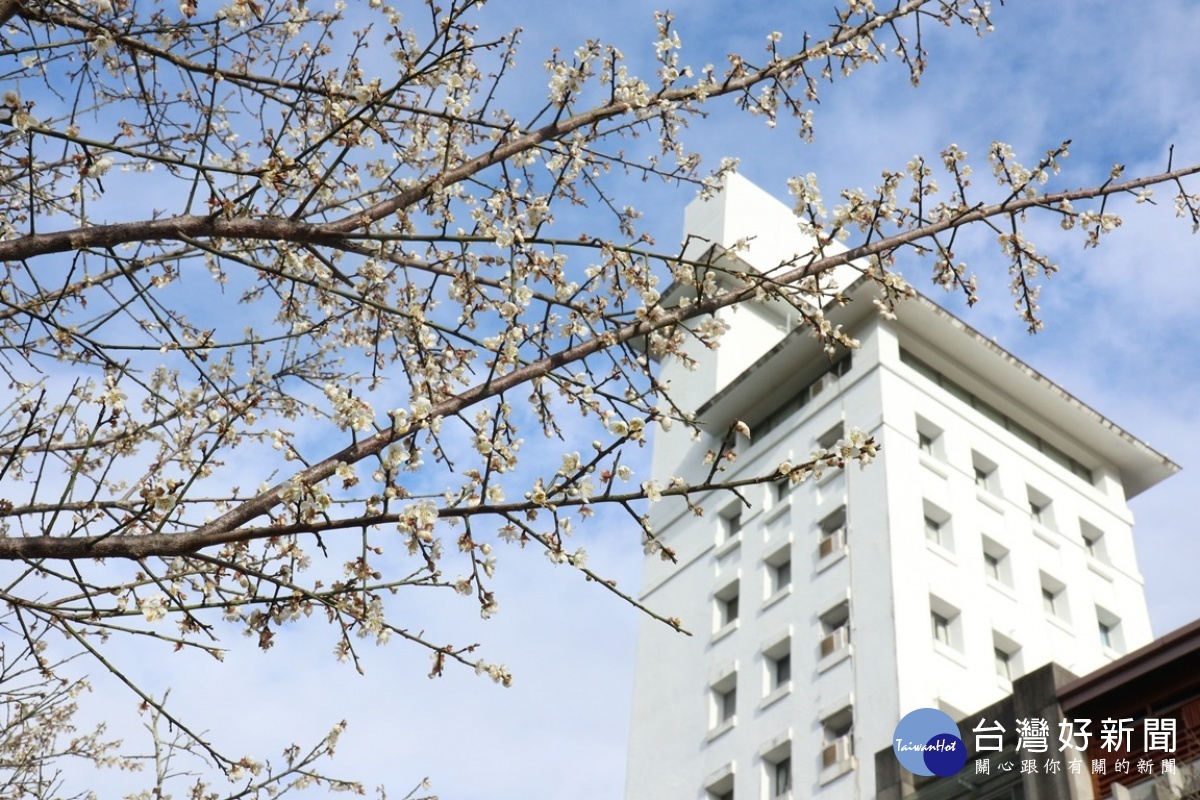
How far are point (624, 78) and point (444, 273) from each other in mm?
1563

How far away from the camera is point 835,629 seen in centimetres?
2769

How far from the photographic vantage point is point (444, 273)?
21.8 ft

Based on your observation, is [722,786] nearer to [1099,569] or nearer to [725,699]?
[725,699]

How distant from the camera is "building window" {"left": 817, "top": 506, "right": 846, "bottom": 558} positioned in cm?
2928

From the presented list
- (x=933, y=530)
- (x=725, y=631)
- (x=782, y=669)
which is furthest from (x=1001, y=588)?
(x=725, y=631)

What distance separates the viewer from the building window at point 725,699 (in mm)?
29188

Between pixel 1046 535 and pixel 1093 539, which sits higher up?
pixel 1093 539

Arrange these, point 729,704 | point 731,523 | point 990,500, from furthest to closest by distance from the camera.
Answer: point 731,523 → point 990,500 → point 729,704

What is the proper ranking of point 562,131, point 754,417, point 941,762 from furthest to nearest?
point 754,417
point 941,762
point 562,131

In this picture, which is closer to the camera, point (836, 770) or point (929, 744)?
point (929, 744)

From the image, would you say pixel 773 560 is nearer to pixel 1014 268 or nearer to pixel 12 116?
pixel 1014 268

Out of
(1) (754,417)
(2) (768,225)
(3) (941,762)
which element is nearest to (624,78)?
(3) (941,762)

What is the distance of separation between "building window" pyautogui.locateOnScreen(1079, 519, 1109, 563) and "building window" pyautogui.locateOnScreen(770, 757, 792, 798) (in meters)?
11.9

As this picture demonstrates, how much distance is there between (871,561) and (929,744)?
5707mm
